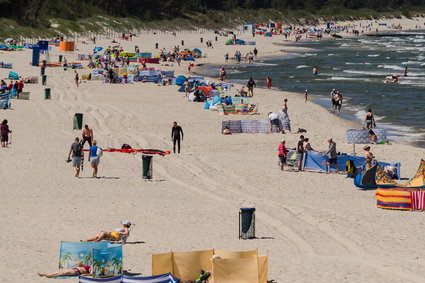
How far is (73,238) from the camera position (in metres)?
16.4

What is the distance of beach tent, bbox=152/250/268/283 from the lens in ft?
43.5

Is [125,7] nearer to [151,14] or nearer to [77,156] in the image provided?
[151,14]

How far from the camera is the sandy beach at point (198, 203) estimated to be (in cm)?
1536

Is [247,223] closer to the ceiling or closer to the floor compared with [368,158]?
closer to the floor

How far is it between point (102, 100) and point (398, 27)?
140m

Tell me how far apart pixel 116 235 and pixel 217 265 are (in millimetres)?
3360

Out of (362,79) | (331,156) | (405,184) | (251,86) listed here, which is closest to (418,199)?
(405,184)

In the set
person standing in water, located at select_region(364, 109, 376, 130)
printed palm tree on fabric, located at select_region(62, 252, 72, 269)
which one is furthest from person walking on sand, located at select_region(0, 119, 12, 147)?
person standing in water, located at select_region(364, 109, 376, 130)

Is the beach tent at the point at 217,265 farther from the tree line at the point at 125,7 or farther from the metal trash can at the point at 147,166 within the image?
the tree line at the point at 125,7

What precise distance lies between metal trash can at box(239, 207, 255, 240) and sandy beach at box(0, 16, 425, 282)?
0.61 ft

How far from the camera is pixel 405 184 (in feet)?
73.0

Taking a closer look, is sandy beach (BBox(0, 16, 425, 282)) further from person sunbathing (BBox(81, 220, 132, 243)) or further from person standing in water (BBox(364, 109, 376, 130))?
person standing in water (BBox(364, 109, 376, 130))

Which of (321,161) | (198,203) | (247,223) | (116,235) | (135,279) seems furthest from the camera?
(321,161)

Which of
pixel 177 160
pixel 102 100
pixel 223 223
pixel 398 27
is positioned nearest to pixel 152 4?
pixel 398 27
